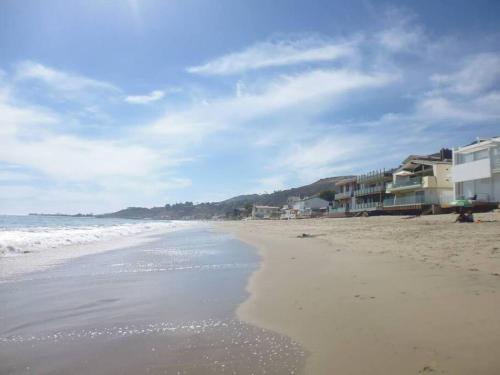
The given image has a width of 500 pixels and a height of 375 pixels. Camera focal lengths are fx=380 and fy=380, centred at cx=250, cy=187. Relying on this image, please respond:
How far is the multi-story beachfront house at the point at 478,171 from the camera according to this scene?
1208 inches

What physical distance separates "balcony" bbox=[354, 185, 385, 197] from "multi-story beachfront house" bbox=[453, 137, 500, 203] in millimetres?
14189

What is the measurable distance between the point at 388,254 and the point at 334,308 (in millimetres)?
5563

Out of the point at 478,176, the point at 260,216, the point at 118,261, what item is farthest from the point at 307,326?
the point at 260,216

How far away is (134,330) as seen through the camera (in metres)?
4.39

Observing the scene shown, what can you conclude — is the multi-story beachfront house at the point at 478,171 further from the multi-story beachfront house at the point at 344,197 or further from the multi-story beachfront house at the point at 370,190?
the multi-story beachfront house at the point at 344,197

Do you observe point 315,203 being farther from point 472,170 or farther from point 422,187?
point 472,170

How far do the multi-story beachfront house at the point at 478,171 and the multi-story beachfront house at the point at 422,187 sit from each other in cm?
254

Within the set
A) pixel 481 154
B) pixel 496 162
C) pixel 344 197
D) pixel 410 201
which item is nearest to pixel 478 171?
pixel 496 162

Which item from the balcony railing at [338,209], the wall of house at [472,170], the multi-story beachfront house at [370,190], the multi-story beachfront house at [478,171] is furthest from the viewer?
the balcony railing at [338,209]

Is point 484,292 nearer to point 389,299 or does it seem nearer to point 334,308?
point 389,299

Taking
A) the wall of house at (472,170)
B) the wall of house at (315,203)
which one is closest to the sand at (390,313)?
the wall of house at (472,170)

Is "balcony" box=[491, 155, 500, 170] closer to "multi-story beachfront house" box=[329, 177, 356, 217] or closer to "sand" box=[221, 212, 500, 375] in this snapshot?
"multi-story beachfront house" box=[329, 177, 356, 217]

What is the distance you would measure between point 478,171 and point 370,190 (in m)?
19.7

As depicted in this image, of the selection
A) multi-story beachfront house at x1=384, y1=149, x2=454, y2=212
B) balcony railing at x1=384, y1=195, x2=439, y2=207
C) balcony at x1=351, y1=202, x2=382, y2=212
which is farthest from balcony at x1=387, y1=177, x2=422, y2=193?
balcony at x1=351, y1=202, x2=382, y2=212
